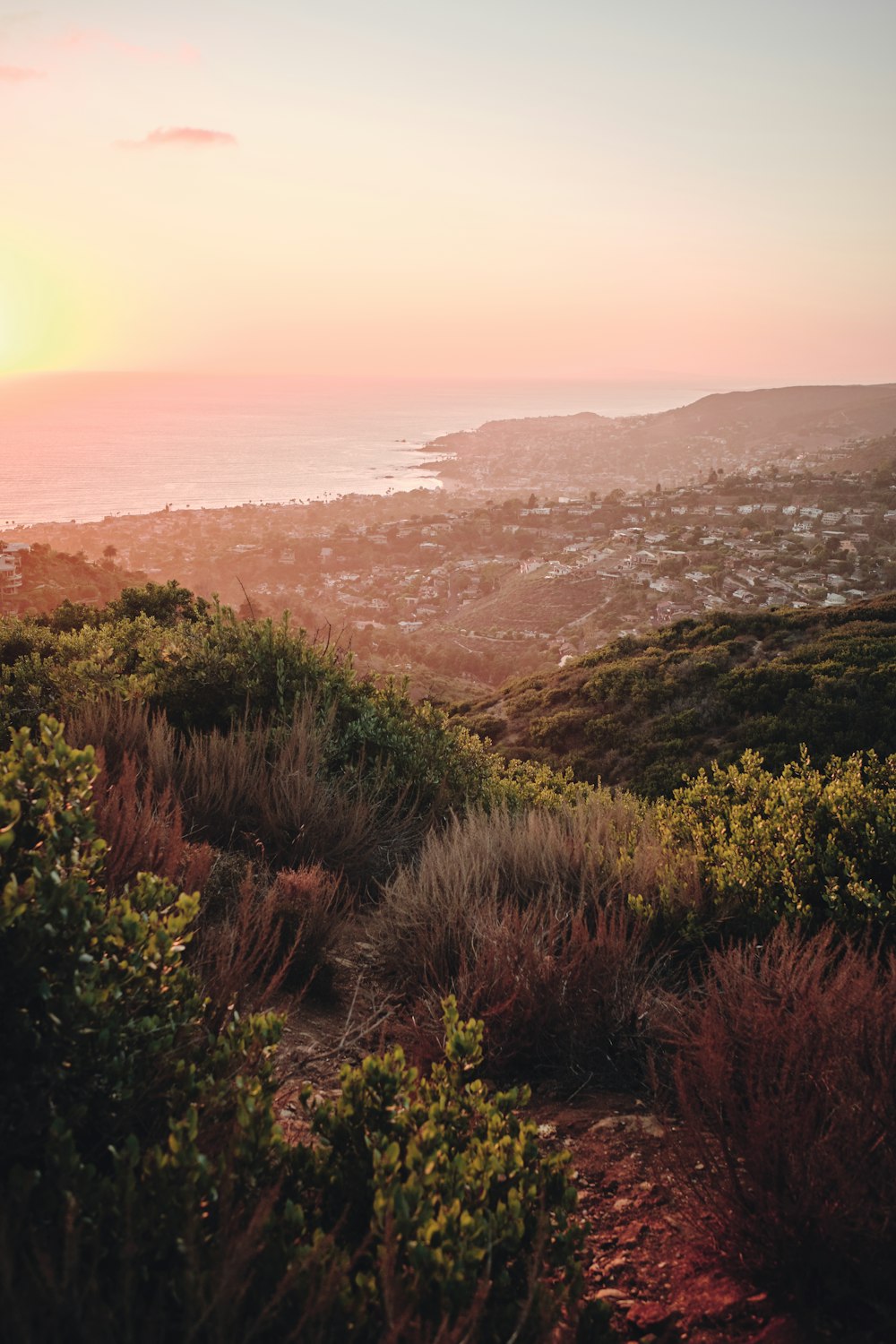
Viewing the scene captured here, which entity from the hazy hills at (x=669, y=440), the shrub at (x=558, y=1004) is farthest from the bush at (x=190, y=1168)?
the hazy hills at (x=669, y=440)

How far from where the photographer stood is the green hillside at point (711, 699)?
13836mm

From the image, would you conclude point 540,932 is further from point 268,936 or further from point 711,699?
point 711,699

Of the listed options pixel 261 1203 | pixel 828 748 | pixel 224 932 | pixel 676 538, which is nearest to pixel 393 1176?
pixel 261 1203

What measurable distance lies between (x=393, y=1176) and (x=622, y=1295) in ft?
2.87

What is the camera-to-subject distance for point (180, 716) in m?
5.89

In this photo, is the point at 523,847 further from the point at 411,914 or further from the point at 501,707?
the point at 501,707

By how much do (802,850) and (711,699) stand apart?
13326mm

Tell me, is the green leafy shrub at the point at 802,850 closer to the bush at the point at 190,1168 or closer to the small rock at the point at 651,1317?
the small rock at the point at 651,1317

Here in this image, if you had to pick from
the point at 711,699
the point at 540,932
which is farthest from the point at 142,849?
the point at 711,699

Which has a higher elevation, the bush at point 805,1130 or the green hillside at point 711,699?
the bush at point 805,1130

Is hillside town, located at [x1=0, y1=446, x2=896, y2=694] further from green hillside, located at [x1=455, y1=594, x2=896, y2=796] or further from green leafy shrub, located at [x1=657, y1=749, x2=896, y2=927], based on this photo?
green leafy shrub, located at [x1=657, y1=749, x2=896, y2=927]

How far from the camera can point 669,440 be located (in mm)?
121000

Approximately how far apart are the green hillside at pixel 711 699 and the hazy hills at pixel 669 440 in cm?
7407

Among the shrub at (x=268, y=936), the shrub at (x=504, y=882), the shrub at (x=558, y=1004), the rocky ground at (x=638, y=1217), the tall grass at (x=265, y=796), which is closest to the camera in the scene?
the rocky ground at (x=638, y=1217)
